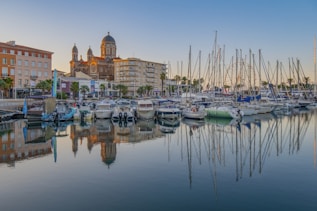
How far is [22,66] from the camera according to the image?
77.4 m

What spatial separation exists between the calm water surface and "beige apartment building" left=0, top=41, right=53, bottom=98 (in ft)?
170

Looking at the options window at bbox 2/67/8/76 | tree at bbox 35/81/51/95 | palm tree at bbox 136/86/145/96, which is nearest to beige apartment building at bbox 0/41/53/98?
window at bbox 2/67/8/76

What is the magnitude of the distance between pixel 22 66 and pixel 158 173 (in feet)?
234

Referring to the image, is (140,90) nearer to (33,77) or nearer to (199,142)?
(33,77)

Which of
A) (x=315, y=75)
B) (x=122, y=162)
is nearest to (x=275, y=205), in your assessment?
(x=122, y=162)

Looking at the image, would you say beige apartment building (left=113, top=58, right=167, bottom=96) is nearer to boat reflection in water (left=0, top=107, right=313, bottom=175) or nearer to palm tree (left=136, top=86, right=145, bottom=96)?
palm tree (left=136, top=86, right=145, bottom=96)

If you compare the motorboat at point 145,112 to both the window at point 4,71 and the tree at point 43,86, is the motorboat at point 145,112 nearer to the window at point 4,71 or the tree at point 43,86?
the tree at point 43,86

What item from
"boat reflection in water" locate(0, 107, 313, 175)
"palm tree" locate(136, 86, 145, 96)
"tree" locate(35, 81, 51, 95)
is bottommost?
"boat reflection in water" locate(0, 107, 313, 175)

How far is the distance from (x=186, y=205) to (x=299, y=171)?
29.5ft

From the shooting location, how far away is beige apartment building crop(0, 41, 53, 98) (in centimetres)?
7406

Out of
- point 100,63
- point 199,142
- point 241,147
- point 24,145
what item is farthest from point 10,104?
point 100,63

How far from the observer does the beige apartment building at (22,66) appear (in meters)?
74.1

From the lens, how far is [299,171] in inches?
690

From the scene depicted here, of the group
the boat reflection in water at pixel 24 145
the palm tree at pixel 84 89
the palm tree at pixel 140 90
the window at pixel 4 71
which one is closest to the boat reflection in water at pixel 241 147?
the boat reflection in water at pixel 24 145
